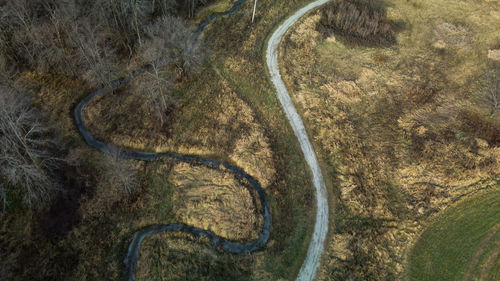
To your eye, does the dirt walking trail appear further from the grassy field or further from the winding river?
the grassy field

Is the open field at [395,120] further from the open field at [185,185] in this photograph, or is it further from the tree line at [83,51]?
the tree line at [83,51]

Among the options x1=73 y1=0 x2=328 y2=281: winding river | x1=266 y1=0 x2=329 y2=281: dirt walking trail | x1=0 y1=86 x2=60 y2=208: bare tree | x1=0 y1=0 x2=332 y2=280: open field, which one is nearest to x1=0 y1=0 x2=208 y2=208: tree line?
Result: x1=0 y1=86 x2=60 y2=208: bare tree

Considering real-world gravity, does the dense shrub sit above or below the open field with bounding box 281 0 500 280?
above

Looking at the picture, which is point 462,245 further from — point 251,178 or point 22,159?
point 22,159

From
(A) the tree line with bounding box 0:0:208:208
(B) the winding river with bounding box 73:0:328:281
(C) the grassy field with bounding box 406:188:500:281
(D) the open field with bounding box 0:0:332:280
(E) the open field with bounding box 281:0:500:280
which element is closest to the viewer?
(C) the grassy field with bounding box 406:188:500:281

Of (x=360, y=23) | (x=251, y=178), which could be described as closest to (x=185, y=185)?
(x=251, y=178)

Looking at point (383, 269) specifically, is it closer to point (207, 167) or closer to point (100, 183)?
point (207, 167)

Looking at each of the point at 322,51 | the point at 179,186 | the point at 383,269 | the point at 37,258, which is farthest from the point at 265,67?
the point at 37,258
